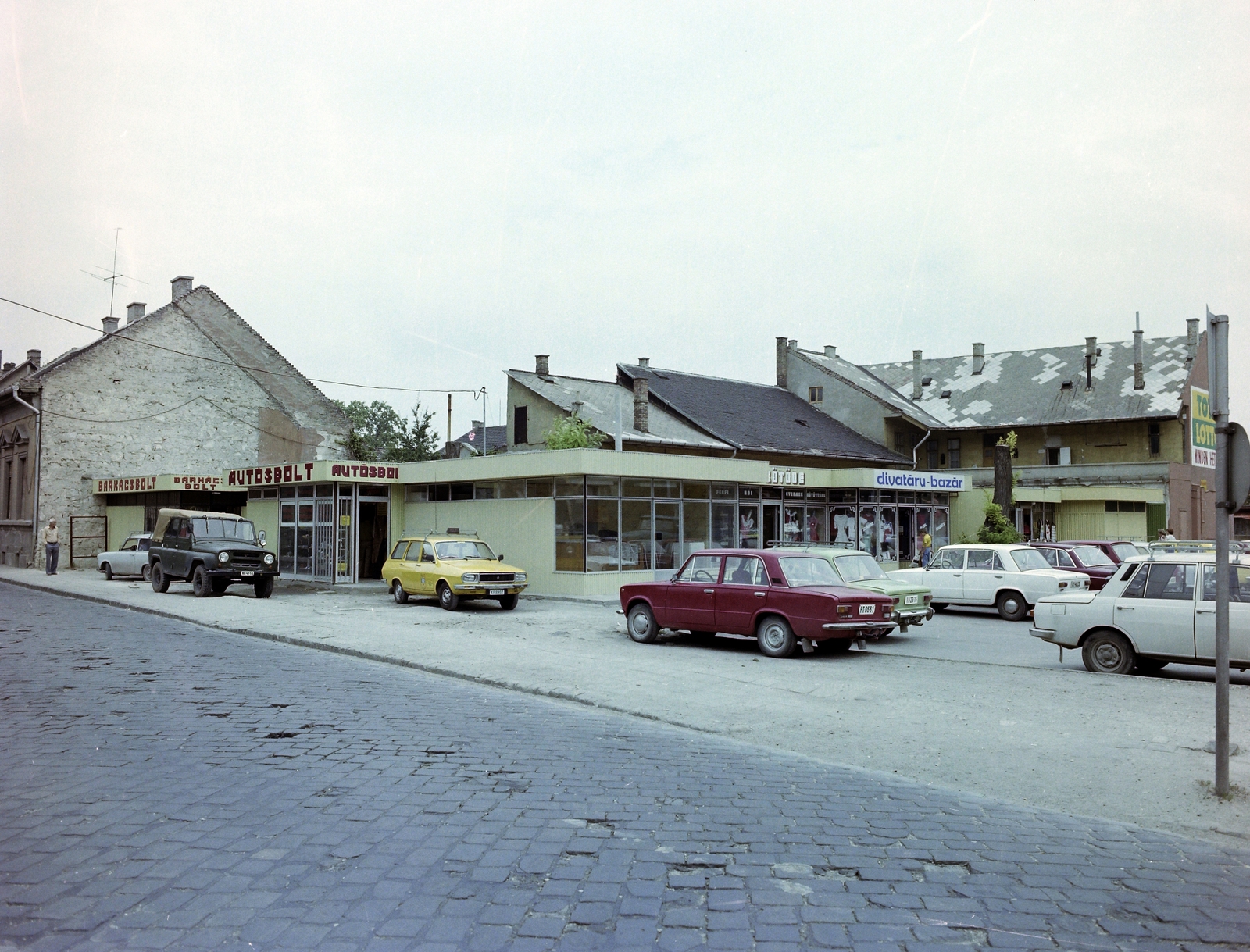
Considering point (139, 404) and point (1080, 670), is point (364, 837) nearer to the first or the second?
point (1080, 670)

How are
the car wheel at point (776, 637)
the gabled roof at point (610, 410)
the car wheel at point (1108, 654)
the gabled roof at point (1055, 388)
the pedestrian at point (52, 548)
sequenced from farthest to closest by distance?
the gabled roof at point (1055, 388) < the gabled roof at point (610, 410) < the pedestrian at point (52, 548) < the car wheel at point (776, 637) < the car wheel at point (1108, 654)

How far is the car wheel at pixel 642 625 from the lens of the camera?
15688 millimetres

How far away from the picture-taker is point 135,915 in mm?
4422

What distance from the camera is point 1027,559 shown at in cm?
2077

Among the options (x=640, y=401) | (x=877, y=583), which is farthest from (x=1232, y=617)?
(x=640, y=401)

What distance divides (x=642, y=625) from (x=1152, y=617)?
24.4 ft

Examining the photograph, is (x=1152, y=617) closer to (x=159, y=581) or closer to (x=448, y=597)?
(x=448, y=597)

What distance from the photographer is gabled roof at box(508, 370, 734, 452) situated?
3900 cm

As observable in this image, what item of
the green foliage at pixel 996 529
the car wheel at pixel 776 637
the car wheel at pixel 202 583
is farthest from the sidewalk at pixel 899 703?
the green foliage at pixel 996 529

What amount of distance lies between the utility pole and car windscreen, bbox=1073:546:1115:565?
17096 millimetres

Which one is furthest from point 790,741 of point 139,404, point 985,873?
point 139,404

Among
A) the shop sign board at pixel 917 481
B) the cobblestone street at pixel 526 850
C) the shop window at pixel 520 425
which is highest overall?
the shop window at pixel 520 425

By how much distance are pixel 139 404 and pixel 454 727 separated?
35543 mm

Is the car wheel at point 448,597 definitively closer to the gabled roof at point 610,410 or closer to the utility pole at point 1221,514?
the utility pole at point 1221,514
